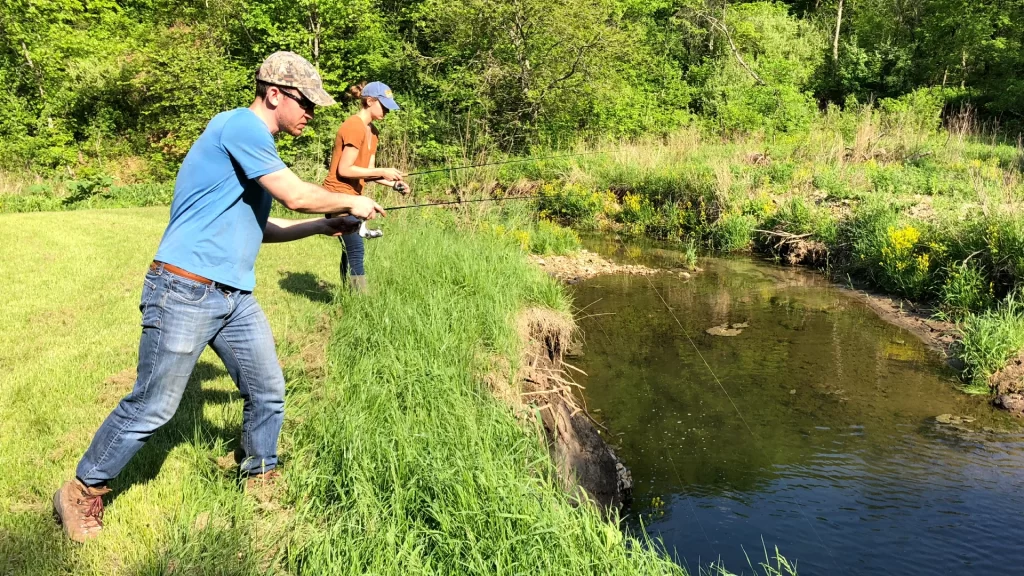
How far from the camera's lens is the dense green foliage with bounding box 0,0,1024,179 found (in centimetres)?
1922

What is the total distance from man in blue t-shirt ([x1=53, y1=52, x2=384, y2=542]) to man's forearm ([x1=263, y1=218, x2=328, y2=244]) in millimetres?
410

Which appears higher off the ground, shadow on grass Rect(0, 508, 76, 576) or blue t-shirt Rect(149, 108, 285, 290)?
blue t-shirt Rect(149, 108, 285, 290)

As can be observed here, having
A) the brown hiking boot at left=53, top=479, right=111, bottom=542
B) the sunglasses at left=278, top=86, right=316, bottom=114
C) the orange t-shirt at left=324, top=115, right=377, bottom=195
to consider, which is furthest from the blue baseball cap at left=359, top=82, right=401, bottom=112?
the brown hiking boot at left=53, top=479, right=111, bottom=542

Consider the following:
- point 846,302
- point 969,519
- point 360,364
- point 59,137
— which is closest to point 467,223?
point 360,364

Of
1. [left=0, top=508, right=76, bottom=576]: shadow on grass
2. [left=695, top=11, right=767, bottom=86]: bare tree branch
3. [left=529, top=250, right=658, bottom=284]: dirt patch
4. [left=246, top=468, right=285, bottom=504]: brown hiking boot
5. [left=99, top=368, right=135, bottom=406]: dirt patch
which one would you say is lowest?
[left=529, top=250, right=658, bottom=284]: dirt patch

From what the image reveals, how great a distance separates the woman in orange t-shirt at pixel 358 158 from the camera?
5645 mm

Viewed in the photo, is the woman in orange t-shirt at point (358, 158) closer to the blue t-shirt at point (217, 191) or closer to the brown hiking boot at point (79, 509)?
the blue t-shirt at point (217, 191)

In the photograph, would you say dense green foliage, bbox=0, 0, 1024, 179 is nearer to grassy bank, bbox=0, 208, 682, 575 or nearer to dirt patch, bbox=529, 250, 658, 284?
dirt patch, bbox=529, 250, 658, 284

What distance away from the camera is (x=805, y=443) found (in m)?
5.66

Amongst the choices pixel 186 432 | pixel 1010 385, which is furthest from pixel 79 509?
pixel 1010 385

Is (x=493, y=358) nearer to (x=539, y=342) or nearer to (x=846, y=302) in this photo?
(x=539, y=342)

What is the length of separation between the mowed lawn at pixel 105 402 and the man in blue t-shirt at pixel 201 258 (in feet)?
0.66

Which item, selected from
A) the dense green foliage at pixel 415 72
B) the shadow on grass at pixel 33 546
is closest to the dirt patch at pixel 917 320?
the shadow on grass at pixel 33 546

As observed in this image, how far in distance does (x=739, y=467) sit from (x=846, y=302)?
228 inches
